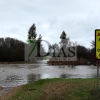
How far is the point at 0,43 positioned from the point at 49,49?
767 inches

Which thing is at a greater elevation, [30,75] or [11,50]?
[11,50]

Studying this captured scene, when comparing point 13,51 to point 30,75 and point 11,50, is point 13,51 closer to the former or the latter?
point 11,50

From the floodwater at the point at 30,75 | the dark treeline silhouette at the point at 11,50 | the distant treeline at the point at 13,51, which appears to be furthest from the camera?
the dark treeline silhouette at the point at 11,50

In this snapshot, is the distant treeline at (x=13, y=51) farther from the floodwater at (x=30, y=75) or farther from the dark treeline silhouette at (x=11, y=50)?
the floodwater at (x=30, y=75)

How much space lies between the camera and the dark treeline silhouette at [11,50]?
57625 millimetres

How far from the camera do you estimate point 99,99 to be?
19.0 ft

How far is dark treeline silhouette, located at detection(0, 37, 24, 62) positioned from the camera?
57625 mm

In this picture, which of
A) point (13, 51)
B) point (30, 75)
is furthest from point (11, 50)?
point (30, 75)

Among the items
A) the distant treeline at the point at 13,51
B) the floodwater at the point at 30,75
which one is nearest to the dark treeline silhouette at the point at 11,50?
the distant treeline at the point at 13,51

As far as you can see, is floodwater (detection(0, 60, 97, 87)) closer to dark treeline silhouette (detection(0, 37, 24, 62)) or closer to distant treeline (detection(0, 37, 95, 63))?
distant treeline (detection(0, 37, 95, 63))

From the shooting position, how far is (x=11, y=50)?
59438 millimetres

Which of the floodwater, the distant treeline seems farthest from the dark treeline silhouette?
the floodwater

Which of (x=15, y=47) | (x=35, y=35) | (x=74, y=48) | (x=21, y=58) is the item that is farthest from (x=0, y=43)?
(x=74, y=48)

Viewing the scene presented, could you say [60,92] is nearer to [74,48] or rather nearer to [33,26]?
[74,48]
